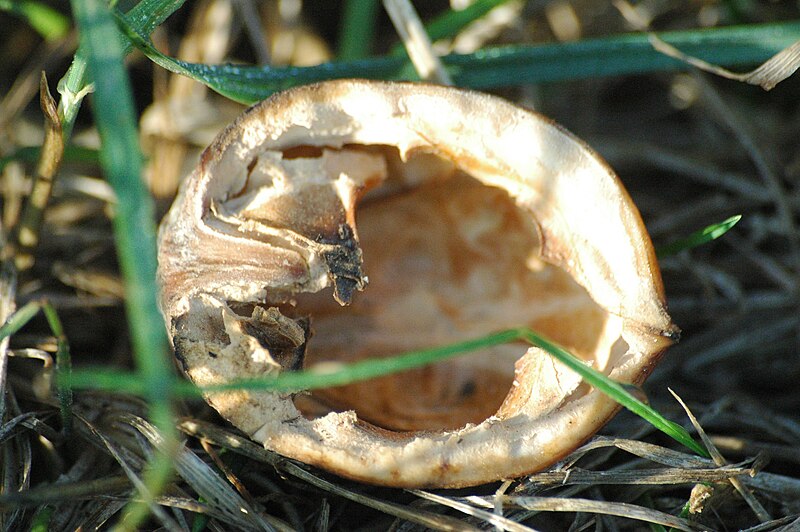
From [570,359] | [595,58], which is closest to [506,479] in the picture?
[570,359]

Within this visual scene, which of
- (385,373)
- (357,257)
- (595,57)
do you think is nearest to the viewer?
(385,373)

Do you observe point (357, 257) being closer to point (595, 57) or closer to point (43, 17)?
point (595, 57)

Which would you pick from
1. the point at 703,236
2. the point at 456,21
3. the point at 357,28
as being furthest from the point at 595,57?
the point at 357,28

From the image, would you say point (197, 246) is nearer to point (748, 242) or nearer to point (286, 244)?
point (286, 244)

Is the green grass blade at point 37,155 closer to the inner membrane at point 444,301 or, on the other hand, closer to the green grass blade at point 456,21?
the inner membrane at point 444,301

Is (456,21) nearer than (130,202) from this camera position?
No
